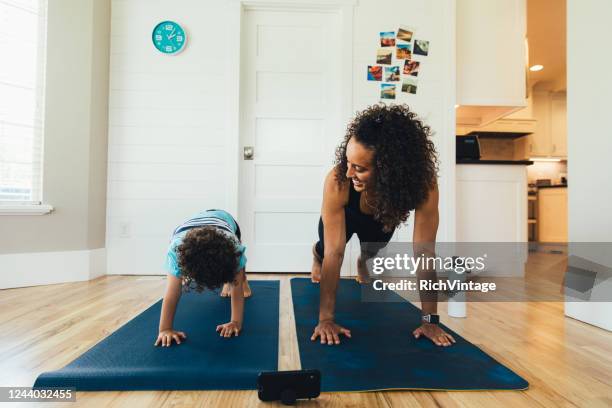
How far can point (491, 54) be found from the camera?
285cm

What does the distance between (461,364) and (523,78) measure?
2.65m

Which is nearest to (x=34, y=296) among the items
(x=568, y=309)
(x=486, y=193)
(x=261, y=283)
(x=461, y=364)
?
(x=261, y=283)

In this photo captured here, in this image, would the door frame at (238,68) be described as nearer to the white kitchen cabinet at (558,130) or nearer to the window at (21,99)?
the window at (21,99)

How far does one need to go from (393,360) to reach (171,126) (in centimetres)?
240

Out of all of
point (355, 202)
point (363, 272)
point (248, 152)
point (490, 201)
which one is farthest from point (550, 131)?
point (355, 202)

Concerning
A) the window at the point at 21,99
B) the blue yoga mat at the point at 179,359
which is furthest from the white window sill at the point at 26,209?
the blue yoga mat at the point at 179,359

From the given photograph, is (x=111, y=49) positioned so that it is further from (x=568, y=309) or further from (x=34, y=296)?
(x=568, y=309)

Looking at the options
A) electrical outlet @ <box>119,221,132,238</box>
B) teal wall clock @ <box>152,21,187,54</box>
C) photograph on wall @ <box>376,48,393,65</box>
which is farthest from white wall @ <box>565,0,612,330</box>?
electrical outlet @ <box>119,221,132,238</box>

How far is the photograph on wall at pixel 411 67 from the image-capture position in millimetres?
2826

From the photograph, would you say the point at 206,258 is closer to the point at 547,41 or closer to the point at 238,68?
the point at 238,68

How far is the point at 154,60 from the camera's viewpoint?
2.76 m

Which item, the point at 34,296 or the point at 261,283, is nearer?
the point at 34,296

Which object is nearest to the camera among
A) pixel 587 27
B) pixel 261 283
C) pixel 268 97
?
pixel 587 27

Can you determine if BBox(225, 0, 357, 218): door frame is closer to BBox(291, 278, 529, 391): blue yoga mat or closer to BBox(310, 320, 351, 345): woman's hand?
BBox(291, 278, 529, 391): blue yoga mat
